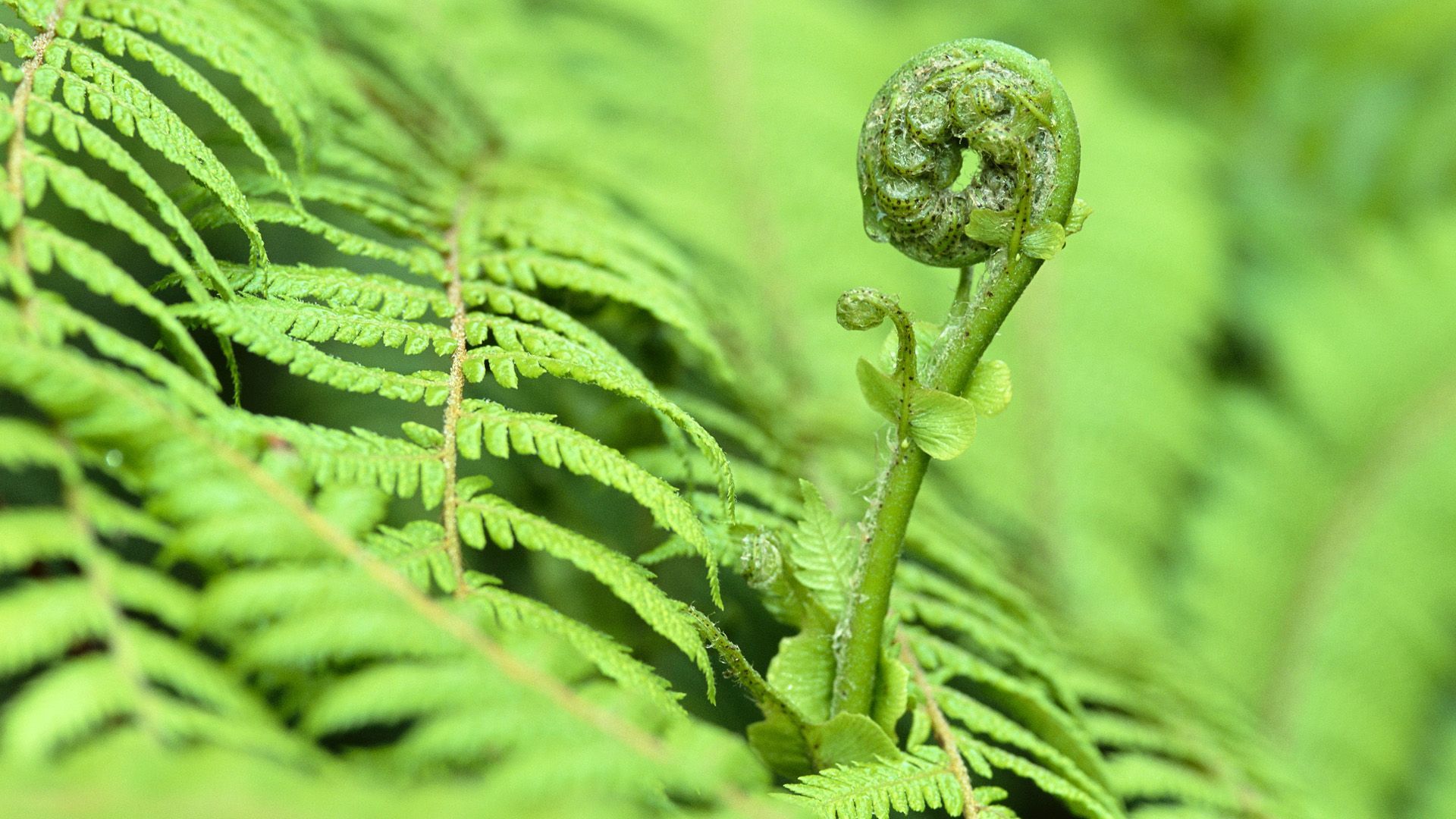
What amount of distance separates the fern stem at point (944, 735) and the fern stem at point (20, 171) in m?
0.81

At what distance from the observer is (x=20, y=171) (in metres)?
0.76

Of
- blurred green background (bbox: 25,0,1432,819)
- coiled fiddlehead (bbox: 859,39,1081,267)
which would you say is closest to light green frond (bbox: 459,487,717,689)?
coiled fiddlehead (bbox: 859,39,1081,267)

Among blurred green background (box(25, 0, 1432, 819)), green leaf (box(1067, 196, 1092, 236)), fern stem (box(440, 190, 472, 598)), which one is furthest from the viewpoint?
blurred green background (box(25, 0, 1432, 819))

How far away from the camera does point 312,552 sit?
2.20 ft

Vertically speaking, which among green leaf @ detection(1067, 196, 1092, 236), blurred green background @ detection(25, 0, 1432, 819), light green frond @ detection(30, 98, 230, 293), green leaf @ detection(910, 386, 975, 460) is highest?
blurred green background @ detection(25, 0, 1432, 819)

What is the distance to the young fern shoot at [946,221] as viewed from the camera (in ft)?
2.94

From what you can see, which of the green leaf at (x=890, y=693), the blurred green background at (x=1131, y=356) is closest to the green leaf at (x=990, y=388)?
the green leaf at (x=890, y=693)

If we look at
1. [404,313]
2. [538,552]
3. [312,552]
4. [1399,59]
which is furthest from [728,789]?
[1399,59]

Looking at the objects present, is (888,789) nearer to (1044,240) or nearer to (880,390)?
(880,390)

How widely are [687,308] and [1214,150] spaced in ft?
9.00

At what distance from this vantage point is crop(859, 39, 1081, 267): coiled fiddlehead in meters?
0.89

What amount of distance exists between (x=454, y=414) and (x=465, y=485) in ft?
0.27

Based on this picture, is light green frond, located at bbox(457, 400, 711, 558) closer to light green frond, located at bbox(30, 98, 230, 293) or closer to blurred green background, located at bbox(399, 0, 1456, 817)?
light green frond, located at bbox(30, 98, 230, 293)

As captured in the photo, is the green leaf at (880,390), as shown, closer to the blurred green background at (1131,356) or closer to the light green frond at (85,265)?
the light green frond at (85,265)
